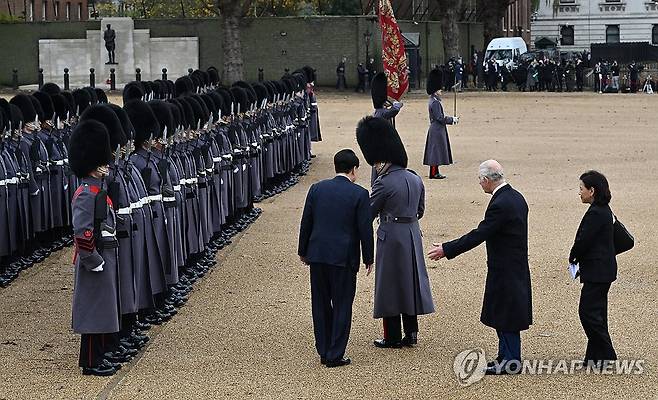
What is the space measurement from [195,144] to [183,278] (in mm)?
1657

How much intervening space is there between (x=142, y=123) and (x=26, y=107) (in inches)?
134

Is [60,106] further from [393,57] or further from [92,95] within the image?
[393,57]

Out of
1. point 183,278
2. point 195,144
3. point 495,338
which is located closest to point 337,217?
point 495,338

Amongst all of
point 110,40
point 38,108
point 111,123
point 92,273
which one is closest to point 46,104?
point 38,108

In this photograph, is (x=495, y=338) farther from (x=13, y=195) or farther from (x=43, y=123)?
(x=43, y=123)

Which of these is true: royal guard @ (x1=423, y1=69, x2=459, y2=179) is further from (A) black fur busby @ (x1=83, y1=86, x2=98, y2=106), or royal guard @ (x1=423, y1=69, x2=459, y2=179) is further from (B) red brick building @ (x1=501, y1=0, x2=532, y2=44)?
(B) red brick building @ (x1=501, y1=0, x2=532, y2=44)

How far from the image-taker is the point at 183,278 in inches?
492

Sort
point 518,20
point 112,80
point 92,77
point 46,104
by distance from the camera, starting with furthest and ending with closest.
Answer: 1. point 518,20
2. point 92,77
3. point 112,80
4. point 46,104

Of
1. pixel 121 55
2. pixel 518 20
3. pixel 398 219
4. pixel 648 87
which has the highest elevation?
pixel 518 20

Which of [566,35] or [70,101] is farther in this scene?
[566,35]

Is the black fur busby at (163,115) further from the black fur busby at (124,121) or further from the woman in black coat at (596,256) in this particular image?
the woman in black coat at (596,256)

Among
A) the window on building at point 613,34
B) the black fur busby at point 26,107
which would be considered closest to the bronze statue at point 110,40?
the black fur busby at point 26,107

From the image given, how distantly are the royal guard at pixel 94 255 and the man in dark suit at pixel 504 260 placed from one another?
2.17m

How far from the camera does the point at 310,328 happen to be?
10570 mm
